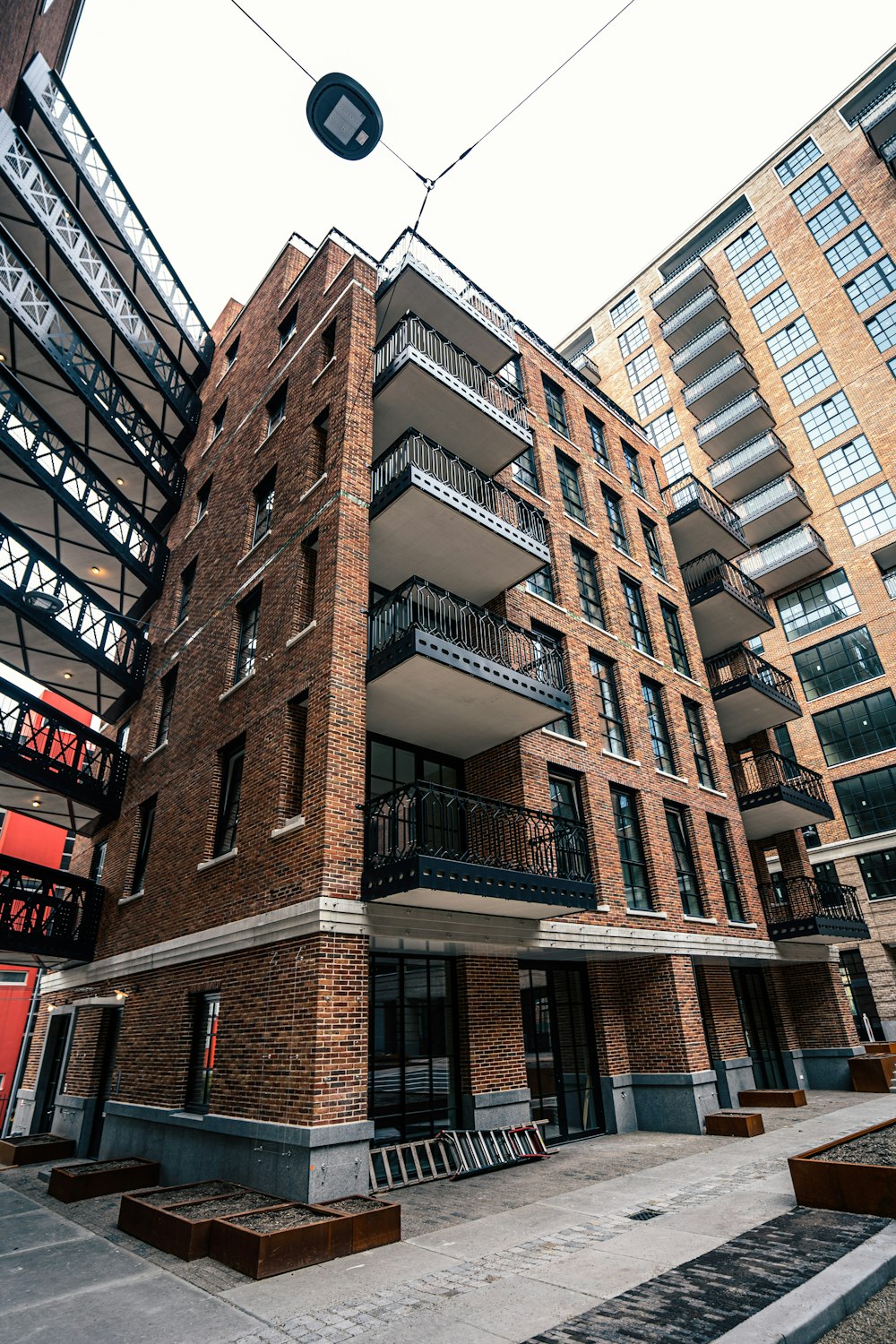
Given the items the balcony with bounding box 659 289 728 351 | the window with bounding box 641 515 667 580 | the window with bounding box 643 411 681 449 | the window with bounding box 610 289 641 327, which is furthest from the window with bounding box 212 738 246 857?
the window with bounding box 610 289 641 327

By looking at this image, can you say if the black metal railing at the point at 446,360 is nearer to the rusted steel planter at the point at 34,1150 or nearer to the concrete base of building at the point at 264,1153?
the concrete base of building at the point at 264,1153

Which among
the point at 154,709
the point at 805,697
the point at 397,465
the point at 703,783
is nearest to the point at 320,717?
the point at 397,465

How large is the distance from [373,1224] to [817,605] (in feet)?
102

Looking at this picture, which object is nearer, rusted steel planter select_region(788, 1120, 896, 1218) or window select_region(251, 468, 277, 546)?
rusted steel planter select_region(788, 1120, 896, 1218)

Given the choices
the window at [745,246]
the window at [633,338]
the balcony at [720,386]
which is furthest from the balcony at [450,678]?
the window at [633,338]

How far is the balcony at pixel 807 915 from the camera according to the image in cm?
1770

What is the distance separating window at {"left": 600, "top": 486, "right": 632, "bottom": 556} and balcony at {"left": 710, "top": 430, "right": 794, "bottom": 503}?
15837 millimetres

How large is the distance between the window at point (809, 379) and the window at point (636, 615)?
21.8 metres

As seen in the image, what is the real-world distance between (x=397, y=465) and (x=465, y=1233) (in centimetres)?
1184

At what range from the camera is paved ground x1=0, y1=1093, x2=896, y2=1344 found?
16.6 feet

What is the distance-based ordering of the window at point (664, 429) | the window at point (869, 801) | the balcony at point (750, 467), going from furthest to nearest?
the window at point (664, 429) < the balcony at point (750, 467) < the window at point (869, 801)

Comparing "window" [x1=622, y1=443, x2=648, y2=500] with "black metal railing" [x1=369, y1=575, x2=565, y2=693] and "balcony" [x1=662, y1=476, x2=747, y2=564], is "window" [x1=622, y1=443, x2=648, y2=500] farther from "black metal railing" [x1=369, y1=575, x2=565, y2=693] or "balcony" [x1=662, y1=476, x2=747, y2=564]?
"black metal railing" [x1=369, y1=575, x2=565, y2=693]

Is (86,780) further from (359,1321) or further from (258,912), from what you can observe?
(359,1321)

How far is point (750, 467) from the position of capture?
33.1 m
